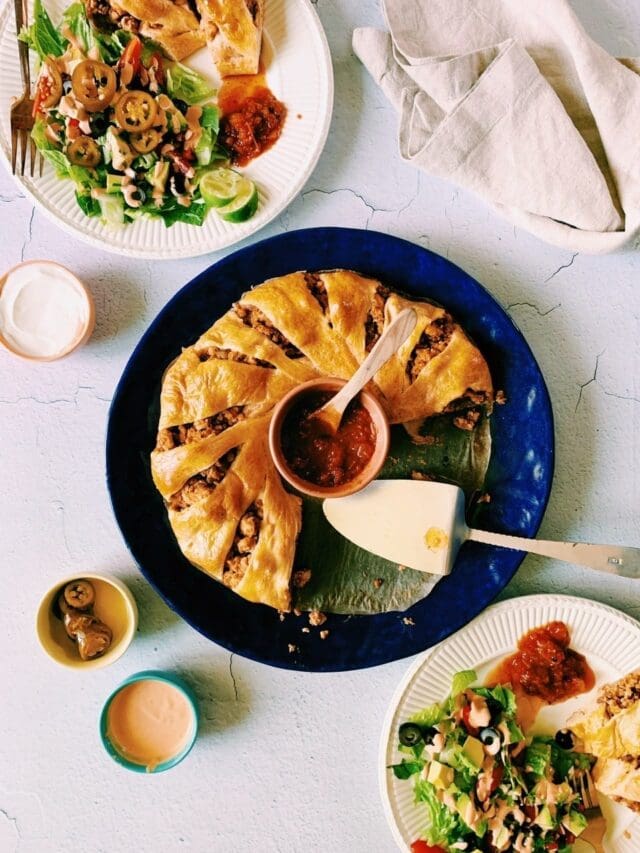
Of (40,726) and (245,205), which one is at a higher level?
(245,205)

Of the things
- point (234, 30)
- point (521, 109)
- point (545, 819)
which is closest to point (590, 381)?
point (521, 109)

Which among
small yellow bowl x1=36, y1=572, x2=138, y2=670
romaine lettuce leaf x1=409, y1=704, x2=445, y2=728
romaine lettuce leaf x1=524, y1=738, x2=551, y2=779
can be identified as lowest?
small yellow bowl x1=36, y1=572, x2=138, y2=670

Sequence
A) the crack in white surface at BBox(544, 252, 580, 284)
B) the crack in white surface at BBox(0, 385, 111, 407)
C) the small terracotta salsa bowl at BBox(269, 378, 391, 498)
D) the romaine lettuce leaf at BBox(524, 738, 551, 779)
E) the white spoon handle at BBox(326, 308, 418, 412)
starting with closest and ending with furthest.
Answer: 1. the white spoon handle at BBox(326, 308, 418, 412)
2. the small terracotta salsa bowl at BBox(269, 378, 391, 498)
3. the romaine lettuce leaf at BBox(524, 738, 551, 779)
4. the crack in white surface at BBox(544, 252, 580, 284)
5. the crack in white surface at BBox(0, 385, 111, 407)

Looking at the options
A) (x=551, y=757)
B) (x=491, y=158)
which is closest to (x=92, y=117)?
(x=491, y=158)

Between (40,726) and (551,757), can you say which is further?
(40,726)

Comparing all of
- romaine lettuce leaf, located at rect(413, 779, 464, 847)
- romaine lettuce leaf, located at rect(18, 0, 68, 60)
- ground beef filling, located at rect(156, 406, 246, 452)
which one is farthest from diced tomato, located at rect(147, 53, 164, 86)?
romaine lettuce leaf, located at rect(413, 779, 464, 847)

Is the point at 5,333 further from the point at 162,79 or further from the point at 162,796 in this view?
the point at 162,796

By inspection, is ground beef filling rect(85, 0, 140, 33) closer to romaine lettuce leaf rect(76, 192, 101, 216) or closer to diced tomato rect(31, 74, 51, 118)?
diced tomato rect(31, 74, 51, 118)

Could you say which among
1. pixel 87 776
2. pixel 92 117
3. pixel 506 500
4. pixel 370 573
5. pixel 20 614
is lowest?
pixel 87 776
